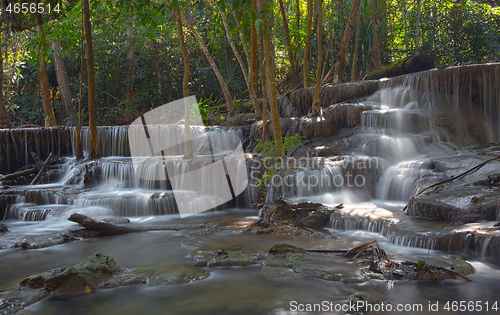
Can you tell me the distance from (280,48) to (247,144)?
8.63 meters

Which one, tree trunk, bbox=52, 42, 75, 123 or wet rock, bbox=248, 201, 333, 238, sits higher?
tree trunk, bbox=52, 42, 75, 123

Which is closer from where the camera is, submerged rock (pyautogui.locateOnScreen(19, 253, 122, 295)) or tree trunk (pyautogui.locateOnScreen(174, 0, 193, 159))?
submerged rock (pyautogui.locateOnScreen(19, 253, 122, 295))

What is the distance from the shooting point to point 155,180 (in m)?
9.55

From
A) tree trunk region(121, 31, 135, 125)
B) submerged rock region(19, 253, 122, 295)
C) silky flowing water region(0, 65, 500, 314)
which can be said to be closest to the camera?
silky flowing water region(0, 65, 500, 314)

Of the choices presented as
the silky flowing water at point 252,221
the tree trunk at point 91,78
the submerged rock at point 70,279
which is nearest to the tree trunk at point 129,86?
the silky flowing water at point 252,221

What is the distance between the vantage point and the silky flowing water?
350cm

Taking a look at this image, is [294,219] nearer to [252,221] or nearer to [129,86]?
[252,221]

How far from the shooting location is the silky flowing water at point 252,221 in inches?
138

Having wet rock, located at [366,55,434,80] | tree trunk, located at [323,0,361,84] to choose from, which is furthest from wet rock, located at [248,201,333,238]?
wet rock, located at [366,55,434,80]

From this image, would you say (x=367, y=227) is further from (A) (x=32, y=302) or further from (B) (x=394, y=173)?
(A) (x=32, y=302)

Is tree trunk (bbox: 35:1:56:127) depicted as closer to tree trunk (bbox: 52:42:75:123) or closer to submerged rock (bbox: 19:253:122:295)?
tree trunk (bbox: 52:42:75:123)

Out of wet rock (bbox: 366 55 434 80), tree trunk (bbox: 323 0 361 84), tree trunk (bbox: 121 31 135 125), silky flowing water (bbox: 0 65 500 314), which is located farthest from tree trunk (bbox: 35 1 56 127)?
wet rock (bbox: 366 55 434 80)

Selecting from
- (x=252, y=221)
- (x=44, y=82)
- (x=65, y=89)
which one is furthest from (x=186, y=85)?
(x=65, y=89)

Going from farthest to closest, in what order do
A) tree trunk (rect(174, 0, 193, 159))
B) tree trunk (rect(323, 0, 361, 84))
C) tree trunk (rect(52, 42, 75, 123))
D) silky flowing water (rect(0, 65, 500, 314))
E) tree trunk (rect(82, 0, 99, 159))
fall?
tree trunk (rect(52, 42, 75, 123)) → tree trunk (rect(323, 0, 361, 84)) → tree trunk (rect(82, 0, 99, 159)) → tree trunk (rect(174, 0, 193, 159)) → silky flowing water (rect(0, 65, 500, 314))
